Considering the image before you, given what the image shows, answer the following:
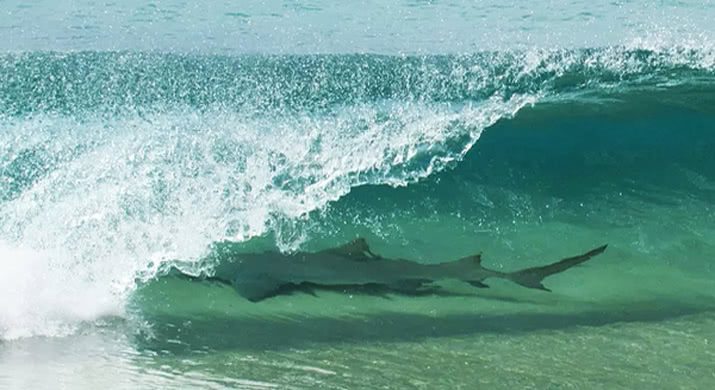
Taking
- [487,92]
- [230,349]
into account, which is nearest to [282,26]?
[487,92]

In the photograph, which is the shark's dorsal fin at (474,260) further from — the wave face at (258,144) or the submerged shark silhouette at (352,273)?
the wave face at (258,144)

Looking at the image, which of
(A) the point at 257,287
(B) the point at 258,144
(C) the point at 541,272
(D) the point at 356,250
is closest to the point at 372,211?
(B) the point at 258,144

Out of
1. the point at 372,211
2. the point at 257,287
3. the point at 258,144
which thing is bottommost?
the point at 257,287

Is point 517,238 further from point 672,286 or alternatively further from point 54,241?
point 54,241

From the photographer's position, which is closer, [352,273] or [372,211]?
[352,273]

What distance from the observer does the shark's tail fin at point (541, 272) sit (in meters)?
6.31

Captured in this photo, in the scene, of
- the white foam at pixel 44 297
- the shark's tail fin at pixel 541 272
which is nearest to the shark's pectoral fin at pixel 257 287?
the white foam at pixel 44 297

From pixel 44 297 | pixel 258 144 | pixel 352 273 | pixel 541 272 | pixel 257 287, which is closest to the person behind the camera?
pixel 44 297

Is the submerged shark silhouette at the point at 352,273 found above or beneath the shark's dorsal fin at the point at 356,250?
beneath

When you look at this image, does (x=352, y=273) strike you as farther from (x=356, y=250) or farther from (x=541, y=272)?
(x=541, y=272)

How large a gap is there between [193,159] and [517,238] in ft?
6.55

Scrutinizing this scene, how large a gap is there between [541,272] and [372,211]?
5.40 ft

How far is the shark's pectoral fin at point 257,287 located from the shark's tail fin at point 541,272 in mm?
1150

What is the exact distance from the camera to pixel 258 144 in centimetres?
772
